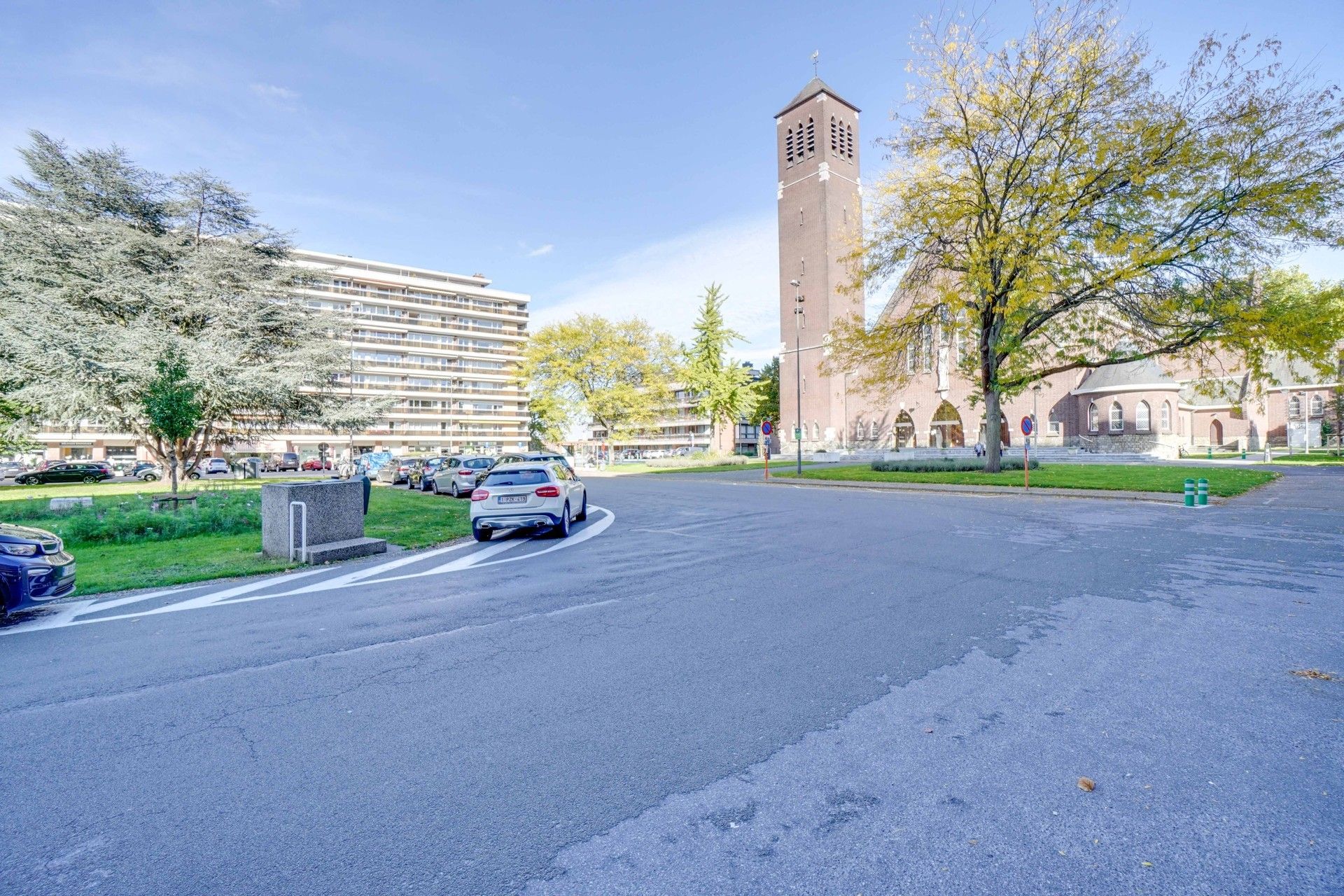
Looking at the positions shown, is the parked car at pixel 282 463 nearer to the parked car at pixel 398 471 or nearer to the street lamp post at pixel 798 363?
the parked car at pixel 398 471

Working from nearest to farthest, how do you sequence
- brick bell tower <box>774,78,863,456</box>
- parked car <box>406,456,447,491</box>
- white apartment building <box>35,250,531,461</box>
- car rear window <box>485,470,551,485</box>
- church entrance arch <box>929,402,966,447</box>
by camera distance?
car rear window <box>485,470,551,485</box> → parked car <box>406,456,447,491</box> → church entrance arch <box>929,402,966,447</box> → brick bell tower <box>774,78,863,456</box> → white apartment building <box>35,250,531,461</box>

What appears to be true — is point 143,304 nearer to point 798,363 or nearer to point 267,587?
point 267,587

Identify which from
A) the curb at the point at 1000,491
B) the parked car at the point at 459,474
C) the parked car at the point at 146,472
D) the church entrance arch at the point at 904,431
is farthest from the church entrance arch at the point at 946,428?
the parked car at the point at 146,472

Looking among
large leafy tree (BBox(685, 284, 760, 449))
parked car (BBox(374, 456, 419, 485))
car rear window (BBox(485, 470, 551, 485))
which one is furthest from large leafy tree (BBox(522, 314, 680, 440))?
car rear window (BBox(485, 470, 551, 485))

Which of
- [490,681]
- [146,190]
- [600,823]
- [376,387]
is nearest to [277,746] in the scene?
[490,681]

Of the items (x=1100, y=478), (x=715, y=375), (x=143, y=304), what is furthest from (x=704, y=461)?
(x=143, y=304)

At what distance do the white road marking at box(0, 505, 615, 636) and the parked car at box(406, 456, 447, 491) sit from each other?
16083 millimetres

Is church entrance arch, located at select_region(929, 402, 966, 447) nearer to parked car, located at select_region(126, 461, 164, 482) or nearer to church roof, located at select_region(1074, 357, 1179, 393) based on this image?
church roof, located at select_region(1074, 357, 1179, 393)

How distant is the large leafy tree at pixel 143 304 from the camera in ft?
72.7

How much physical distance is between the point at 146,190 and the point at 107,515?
74.0 feet

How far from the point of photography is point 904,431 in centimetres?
5853

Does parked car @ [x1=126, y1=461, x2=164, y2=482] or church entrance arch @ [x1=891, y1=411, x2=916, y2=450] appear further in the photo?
church entrance arch @ [x1=891, y1=411, x2=916, y2=450]

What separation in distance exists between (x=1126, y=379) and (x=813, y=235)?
91.1 ft

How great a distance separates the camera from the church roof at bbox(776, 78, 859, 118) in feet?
197
